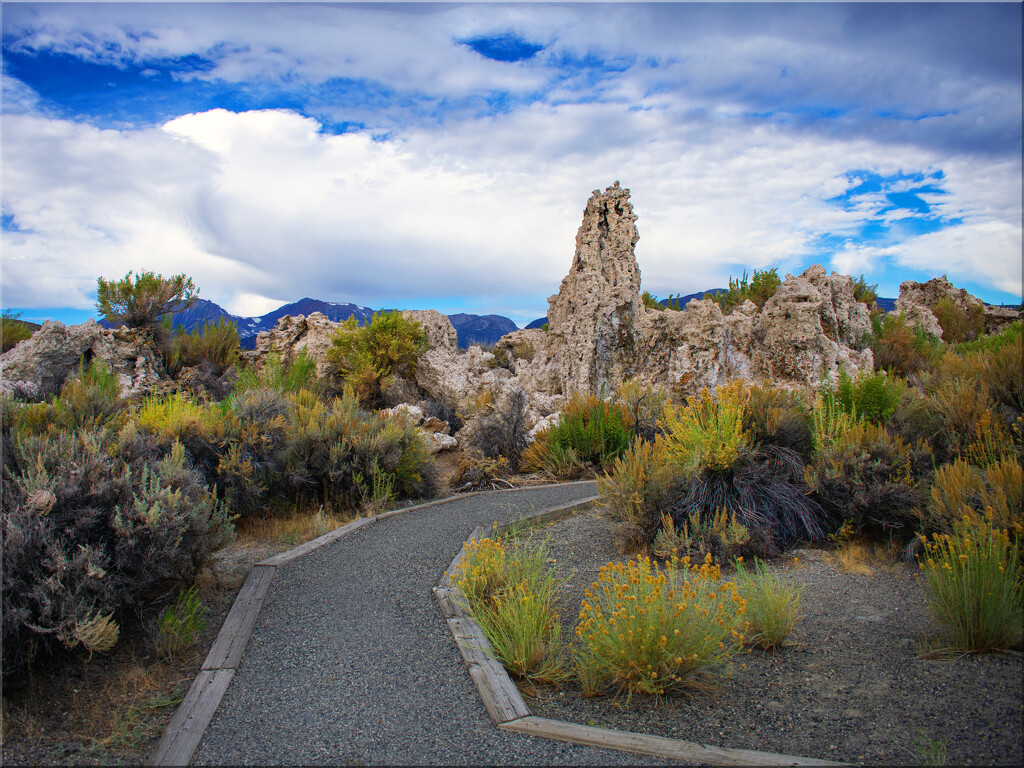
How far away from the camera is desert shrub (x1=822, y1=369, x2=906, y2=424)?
6.12 m

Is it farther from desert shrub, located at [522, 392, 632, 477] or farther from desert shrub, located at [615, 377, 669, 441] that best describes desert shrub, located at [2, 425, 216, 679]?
desert shrub, located at [615, 377, 669, 441]

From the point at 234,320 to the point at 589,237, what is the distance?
906cm

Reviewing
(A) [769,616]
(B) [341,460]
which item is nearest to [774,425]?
(A) [769,616]

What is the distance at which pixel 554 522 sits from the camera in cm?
648

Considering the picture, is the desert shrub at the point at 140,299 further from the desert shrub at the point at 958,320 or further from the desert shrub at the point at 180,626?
the desert shrub at the point at 958,320

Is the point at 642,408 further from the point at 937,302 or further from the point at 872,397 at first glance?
the point at 937,302

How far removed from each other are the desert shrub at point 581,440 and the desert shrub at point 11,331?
40.8 feet

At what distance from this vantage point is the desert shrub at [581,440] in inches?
359

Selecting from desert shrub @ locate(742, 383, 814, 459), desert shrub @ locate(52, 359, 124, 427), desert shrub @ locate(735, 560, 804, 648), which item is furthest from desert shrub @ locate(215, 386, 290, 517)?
desert shrub @ locate(742, 383, 814, 459)

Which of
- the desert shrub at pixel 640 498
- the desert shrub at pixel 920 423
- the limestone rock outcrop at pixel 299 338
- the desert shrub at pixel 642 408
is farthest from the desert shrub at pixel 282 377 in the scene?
the desert shrub at pixel 920 423

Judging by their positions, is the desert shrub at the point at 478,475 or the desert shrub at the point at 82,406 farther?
the desert shrub at the point at 478,475

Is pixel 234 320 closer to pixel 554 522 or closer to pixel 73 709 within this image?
pixel 554 522

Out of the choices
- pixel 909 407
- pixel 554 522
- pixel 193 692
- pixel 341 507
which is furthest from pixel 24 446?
pixel 909 407

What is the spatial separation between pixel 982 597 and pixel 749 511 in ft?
6.65
